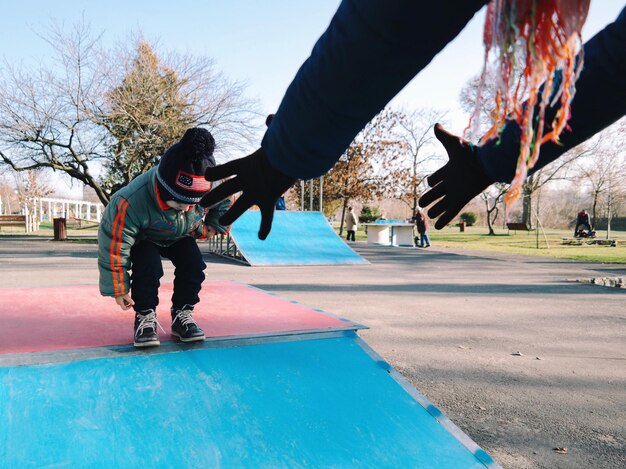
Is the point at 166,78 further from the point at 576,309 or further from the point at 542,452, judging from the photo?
the point at 542,452

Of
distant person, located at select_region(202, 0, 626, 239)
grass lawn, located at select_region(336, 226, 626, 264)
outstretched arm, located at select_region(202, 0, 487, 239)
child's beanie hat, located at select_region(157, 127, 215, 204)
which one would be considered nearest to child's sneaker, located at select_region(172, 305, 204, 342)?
child's beanie hat, located at select_region(157, 127, 215, 204)

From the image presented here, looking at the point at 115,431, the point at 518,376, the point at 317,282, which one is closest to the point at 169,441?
the point at 115,431

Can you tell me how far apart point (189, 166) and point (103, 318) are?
1.45 metres

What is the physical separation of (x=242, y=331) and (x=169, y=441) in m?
0.99

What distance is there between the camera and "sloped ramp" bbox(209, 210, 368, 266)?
10.1 m

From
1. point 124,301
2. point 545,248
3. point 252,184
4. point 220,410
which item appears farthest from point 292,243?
point 545,248

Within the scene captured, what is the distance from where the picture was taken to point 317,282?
740 cm

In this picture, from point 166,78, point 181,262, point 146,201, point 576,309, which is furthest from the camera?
point 166,78

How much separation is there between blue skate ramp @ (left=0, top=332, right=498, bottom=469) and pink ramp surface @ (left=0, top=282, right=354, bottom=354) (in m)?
0.32

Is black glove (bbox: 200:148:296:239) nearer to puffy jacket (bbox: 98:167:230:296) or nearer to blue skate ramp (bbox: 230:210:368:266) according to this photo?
puffy jacket (bbox: 98:167:230:296)

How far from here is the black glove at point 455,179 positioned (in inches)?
48.4

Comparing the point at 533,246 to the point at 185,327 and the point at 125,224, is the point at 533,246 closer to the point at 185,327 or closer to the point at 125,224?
the point at 185,327

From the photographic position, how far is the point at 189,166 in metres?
2.13

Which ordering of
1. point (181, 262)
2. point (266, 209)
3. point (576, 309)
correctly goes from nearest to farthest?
point (266, 209)
point (181, 262)
point (576, 309)
